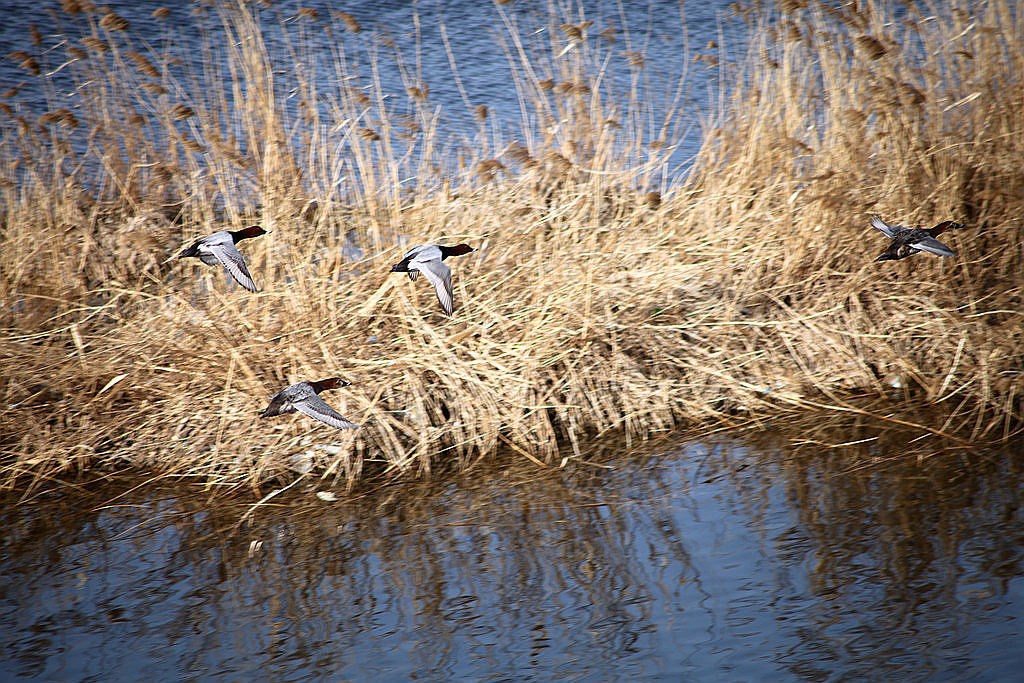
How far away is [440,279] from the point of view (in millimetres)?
3283

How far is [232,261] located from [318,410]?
592 mm

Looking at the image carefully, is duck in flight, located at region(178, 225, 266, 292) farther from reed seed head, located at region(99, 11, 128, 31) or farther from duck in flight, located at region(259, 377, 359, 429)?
reed seed head, located at region(99, 11, 128, 31)

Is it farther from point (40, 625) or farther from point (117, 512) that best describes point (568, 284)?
point (40, 625)

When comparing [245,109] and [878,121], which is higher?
[245,109]

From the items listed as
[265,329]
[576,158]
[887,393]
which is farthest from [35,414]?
[887,393]

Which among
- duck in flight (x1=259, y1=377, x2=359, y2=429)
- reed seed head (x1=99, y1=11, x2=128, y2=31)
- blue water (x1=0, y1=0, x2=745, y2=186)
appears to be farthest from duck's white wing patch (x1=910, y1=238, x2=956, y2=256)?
blue water (x1=0, y1=0, x2=745, y2=186)

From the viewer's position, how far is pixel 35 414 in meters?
4.13

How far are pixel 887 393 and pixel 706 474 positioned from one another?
3.82 feet

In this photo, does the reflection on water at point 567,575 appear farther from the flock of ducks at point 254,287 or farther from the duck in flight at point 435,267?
the duck in flight at point 435,267

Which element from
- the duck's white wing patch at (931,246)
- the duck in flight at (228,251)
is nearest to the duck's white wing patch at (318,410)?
the duck in flight at (228,251)

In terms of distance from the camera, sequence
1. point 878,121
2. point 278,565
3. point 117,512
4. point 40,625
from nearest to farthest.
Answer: point 40,625 → point 278,565 → point 117,512 → point 878,121

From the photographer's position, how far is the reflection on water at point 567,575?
2.82m

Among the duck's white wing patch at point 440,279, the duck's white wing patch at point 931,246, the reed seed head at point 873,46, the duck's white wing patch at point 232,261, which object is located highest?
the reed seed head at point 873,46

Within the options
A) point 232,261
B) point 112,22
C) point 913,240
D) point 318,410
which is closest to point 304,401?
point 318,410
